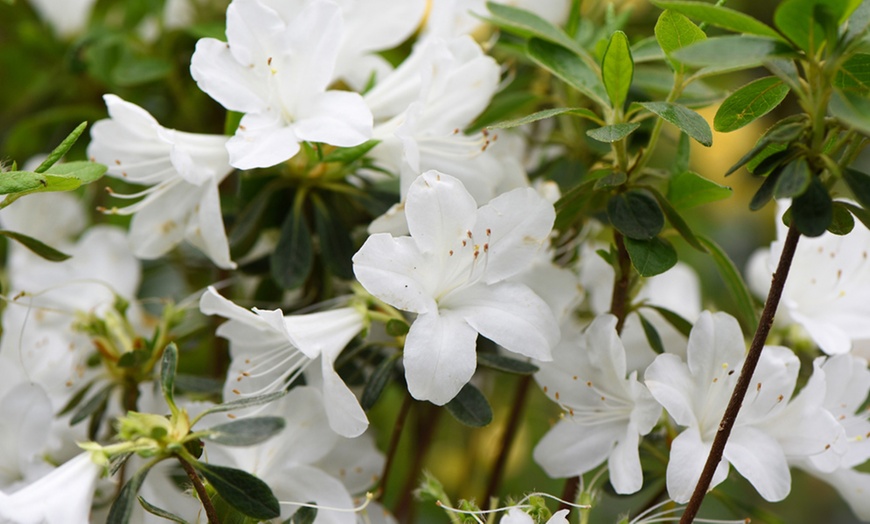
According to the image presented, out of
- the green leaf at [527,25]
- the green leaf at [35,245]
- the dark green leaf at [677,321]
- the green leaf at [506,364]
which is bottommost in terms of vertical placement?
the green leaf at [506,364]

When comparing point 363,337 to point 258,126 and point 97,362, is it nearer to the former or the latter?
point 258,126

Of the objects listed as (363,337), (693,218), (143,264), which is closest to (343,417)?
(363,337)

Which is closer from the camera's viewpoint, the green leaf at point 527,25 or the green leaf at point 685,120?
the green leaf at point 685,120

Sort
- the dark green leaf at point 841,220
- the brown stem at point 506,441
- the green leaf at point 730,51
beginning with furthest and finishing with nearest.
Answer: the brown stem at point 506,441 < the dark green leaf at point 841,220 < the green leaf at point 730,51

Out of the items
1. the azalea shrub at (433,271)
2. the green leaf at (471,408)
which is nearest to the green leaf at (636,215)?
the azalea shrub at (433,271)

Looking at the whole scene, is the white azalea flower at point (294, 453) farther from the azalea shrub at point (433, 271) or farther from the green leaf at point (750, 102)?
the green leaf at point (750, 102)

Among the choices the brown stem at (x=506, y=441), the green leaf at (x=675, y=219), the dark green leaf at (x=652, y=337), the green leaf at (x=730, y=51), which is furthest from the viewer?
the brown stem at (x=506, y=441)

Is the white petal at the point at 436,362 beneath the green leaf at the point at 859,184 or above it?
beneath
